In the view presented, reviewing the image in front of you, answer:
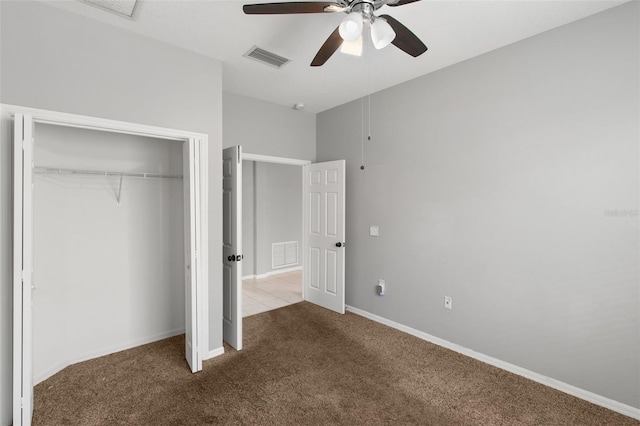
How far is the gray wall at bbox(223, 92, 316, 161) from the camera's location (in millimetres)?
3803

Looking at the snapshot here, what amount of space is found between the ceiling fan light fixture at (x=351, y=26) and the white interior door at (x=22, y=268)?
204 cm

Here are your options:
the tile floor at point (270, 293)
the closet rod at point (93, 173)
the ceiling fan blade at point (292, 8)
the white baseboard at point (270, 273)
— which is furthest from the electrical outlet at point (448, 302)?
the white baseboard at point (270, 273)

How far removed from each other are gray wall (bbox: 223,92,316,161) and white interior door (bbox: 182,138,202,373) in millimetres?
1186

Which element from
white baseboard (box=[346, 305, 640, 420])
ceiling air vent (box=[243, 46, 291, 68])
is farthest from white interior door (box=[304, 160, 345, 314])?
ceiling air vent (box=[243, 46, 291, 68])

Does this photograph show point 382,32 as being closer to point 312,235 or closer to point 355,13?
point 355,13

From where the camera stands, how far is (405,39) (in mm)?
1885

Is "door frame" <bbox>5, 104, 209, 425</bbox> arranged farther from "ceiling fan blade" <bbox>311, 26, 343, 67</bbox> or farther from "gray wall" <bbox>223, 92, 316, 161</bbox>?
"ceiling fan blade" <bbox>311, 26, 343, 67</bbox>

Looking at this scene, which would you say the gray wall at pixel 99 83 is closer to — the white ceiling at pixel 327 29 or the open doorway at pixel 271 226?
the white ceiling at pixel 327 29

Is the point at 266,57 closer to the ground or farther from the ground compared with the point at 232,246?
farther from the ground

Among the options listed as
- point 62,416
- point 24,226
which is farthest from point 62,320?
point 24,226

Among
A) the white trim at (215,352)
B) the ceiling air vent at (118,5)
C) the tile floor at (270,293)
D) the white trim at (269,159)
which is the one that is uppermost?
the ceiling air vent at (118,5)

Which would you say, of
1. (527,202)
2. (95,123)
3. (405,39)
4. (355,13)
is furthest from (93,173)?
(527,202)

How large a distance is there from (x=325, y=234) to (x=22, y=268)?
122 inches

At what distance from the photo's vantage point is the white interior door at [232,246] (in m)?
3.05
